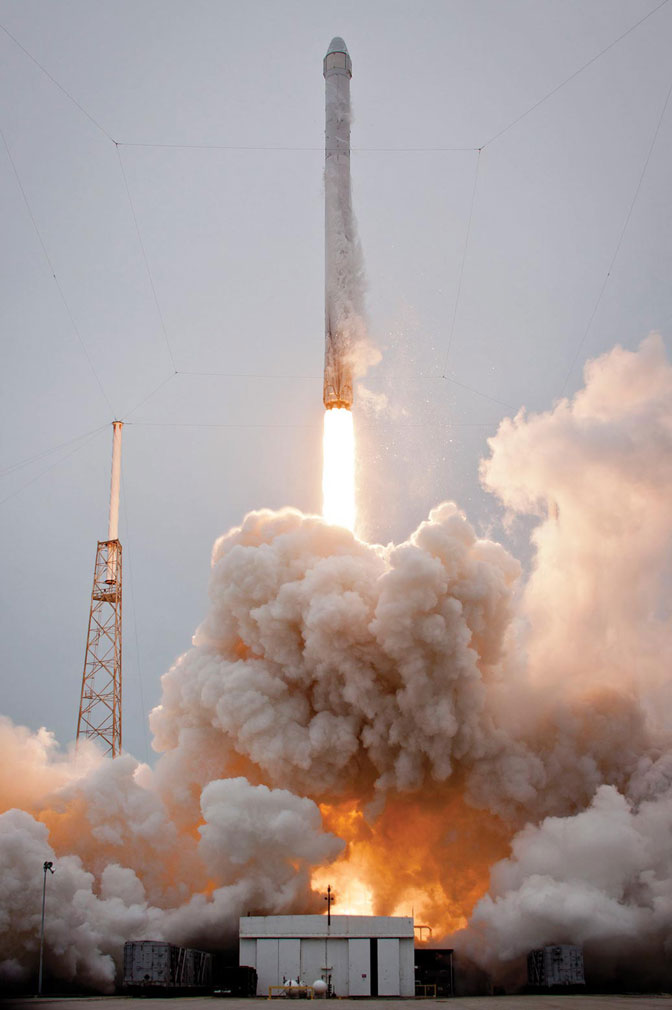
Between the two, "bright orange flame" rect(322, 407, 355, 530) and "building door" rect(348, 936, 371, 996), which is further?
"bright orange flame" rect(322, 407, 355, 530)

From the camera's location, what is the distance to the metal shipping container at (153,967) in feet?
165

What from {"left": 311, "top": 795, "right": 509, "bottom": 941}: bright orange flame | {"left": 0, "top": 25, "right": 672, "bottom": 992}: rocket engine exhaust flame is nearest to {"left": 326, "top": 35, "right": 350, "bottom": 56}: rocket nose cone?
{"left": 0, "top": 25, "right": 672, "bottom": 992}: rocket engine exhaust flame

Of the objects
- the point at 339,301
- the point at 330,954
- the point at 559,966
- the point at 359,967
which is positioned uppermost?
the point at 339,301

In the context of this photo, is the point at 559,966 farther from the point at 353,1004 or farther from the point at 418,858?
the point at 353,1004

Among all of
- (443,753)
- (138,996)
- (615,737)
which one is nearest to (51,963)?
(138,996)

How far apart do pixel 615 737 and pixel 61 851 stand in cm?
2651

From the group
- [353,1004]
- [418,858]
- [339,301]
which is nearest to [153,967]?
[353,1004]

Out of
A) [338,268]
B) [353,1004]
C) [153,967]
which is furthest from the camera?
[338,268]

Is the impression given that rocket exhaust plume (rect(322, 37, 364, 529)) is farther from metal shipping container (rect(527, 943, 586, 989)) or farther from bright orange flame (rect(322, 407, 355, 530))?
metal shipping container (rect(527, 943, 586, 989))

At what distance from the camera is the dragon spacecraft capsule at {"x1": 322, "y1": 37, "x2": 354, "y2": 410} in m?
61.8

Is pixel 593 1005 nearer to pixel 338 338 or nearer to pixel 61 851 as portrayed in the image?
pixel 61 851

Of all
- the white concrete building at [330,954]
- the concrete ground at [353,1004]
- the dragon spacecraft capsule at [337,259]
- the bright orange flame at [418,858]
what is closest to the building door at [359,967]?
the white concrete building at [330,954]

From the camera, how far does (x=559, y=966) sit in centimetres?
5309

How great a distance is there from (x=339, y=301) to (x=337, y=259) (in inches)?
79.2
